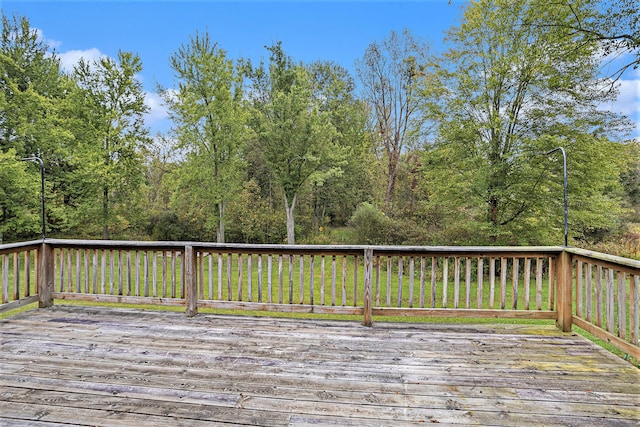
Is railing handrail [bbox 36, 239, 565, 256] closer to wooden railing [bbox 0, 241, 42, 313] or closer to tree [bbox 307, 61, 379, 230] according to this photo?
wooden railing [bbox 0, 241, 42, 313]

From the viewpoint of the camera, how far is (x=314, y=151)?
39.4 ft

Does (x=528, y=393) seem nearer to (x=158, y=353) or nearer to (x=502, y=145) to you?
(x=158, y=353)

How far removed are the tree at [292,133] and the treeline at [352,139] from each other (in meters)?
0.05

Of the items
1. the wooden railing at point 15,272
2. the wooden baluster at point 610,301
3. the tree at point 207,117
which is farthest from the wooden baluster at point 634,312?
the tree at point 207,117

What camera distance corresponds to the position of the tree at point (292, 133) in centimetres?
1155

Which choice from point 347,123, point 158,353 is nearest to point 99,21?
point 158,353

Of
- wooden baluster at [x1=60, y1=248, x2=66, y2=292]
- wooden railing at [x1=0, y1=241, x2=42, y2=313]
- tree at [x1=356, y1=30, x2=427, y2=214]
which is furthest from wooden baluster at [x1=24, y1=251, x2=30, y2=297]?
tree at [x1=356, y1=30, x2=427, y2=214]

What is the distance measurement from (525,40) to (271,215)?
30.4 ft

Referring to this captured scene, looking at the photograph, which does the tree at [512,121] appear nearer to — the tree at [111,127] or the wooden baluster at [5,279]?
the wooden baluster at [5,279]

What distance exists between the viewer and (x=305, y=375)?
236cm

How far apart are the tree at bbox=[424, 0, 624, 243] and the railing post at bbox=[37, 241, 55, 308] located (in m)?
7.43

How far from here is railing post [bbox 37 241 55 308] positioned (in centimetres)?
404

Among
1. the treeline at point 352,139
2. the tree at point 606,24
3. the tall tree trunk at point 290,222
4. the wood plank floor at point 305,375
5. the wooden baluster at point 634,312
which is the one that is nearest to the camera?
the wood plank floor at point 305,375

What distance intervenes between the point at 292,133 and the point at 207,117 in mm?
2758
